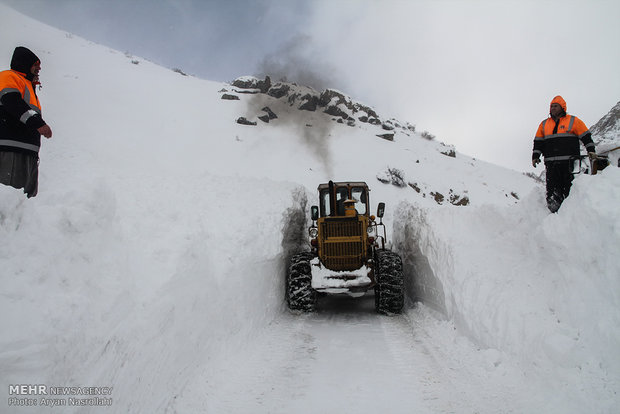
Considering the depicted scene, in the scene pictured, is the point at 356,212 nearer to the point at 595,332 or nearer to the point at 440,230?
the point at 440,230

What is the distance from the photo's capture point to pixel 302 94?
3572 cm

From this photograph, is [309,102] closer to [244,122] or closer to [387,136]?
[387,136]

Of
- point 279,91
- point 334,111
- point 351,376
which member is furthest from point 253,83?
point 351,376

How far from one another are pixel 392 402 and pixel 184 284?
100 inches

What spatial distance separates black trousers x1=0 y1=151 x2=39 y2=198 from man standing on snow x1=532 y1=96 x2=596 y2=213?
20.6ft

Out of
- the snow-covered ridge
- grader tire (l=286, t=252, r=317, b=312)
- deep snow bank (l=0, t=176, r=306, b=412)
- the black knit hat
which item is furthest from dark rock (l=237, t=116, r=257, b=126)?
the black knit hat

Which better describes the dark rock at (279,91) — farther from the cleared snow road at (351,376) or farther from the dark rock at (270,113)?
the cleared snow road at (351,376)

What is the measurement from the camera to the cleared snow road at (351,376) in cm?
353

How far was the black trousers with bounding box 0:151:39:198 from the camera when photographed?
384 cm

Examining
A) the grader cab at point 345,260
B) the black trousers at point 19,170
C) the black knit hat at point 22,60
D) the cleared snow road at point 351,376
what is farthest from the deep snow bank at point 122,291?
the black knit hat at point 22,60

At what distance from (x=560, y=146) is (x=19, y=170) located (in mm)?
6706

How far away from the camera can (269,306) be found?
270 inches

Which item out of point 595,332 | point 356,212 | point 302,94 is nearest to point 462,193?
point 302,94

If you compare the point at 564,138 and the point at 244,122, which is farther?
the point at 244,122
